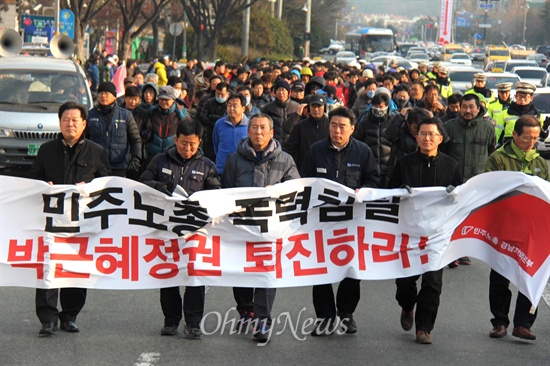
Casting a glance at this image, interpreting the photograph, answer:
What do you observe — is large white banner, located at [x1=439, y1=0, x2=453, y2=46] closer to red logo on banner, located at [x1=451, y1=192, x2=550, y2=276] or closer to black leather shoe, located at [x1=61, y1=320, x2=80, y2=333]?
red logo on banner, located at [x1=451, y1=192, x2=550, y2=276]

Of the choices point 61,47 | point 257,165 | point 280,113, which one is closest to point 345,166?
point 257,165

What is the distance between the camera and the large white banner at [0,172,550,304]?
7645mm

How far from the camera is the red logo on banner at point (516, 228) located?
770 cm

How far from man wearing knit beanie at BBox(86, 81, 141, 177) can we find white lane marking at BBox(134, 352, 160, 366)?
174 inches

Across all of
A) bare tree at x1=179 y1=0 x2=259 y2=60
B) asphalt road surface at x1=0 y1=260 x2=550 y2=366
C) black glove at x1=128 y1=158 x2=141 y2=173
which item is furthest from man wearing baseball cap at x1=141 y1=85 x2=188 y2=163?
bare tree at x1=179 y1=0 x2=259 y2=60

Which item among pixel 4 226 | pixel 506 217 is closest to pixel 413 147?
pixel 506 217

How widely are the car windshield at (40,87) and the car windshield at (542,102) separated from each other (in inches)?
430

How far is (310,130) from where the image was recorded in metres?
11.4

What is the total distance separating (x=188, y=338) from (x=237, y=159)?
4.42 ft

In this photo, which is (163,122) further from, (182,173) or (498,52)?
(498,52)

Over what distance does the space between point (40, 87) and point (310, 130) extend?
676cm

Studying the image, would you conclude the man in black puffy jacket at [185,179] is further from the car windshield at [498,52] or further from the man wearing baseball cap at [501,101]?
the car windshield at [498,52]

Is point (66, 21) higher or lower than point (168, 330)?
higher

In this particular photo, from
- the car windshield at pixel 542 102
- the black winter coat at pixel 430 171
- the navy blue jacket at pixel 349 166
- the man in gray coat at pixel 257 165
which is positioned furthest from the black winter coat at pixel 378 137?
the car windshield at pixel 542 102
